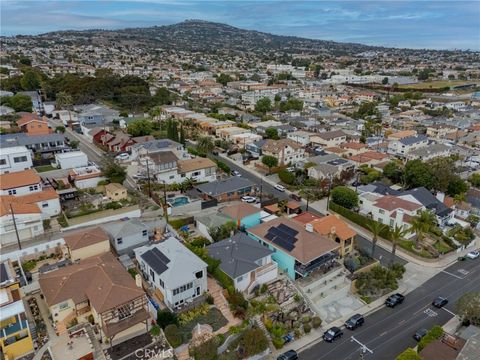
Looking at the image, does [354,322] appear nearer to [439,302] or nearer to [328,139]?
[439,302]

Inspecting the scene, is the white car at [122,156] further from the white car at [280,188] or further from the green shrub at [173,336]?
the green shrub at [173,336]

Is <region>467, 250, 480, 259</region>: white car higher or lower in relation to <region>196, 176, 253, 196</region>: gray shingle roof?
lower

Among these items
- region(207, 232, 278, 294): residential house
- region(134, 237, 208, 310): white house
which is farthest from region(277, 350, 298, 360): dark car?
region(134, 237, 208, 310): white house

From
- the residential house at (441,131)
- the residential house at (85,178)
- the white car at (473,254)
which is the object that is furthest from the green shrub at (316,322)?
the residential house at (441,131)

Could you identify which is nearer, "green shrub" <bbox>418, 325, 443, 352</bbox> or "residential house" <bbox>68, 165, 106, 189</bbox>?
"green shrub" <bbox>418, 325, 443, 352</bbox>

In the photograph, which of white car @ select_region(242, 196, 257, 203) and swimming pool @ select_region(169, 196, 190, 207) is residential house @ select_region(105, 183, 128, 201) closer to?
swimming pool @ select_region(169, 196, 190, 207)

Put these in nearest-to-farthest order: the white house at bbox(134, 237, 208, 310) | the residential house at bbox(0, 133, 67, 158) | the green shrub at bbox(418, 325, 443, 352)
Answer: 1. the green shrub at bbox(418, 325, 443, 352)
2. the white house at bbox(134, 237, 208, 310)
3. the residential house at bbox(0, 133, 67, 158)
